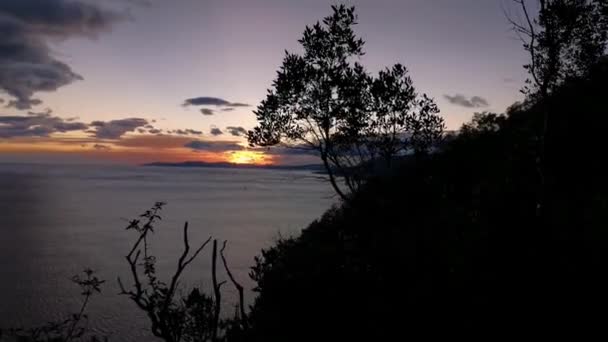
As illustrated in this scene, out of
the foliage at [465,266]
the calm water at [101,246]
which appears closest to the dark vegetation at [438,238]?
the foliage at [465,266]

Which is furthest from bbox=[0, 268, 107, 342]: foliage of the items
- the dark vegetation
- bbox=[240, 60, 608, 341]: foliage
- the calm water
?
bbox=[240, 60, 608, 341]: foliage

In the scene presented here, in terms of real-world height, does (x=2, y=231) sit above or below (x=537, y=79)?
below

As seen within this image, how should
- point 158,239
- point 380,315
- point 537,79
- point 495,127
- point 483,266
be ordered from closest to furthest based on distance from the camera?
1. point 380,315
2. point 483,266
3. point 537,79
4. point 495,127
5. point 158,239

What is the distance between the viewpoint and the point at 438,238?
14.6 m

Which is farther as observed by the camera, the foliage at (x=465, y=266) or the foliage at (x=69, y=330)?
the foliage at (x=69, y=330)

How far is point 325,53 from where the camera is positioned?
18828mm

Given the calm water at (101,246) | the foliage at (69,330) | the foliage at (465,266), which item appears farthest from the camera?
the calm water at (101,246)

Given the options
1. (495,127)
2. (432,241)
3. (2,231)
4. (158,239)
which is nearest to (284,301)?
(432,241)

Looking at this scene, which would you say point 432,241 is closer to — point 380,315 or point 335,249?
point 335,249

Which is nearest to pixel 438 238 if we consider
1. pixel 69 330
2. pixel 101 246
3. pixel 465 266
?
pixel 465 266

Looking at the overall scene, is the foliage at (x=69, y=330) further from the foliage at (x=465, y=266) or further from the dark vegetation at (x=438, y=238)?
the foliage at (x=465, y=266)

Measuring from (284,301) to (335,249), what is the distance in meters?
3.09

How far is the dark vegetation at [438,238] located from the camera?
30.2 ft

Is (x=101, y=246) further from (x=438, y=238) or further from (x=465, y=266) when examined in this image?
(x=465, y=266)
